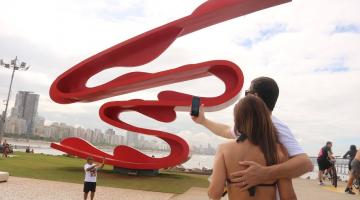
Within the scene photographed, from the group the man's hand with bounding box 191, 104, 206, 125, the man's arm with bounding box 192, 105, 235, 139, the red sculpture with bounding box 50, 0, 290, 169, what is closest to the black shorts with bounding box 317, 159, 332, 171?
the red sculpture with bounding box 50, 0, 290, 169

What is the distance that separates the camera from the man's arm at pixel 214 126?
271 cm

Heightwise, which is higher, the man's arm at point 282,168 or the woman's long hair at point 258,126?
the woman's long hair at point 258,126

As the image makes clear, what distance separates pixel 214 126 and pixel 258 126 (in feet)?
2.40

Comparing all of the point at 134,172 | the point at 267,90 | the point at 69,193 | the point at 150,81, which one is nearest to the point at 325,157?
the point at 150,81

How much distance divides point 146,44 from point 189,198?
17.7ft

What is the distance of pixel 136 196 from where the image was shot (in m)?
10.4

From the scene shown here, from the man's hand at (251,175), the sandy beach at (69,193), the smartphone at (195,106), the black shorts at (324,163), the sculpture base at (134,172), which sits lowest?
the sandy beach at (69,193)

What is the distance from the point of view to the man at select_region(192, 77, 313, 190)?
2.06 meters

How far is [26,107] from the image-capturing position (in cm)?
7244

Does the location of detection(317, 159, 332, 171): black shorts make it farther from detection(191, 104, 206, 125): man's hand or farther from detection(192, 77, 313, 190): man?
detection(192, 77, 313, 190): man

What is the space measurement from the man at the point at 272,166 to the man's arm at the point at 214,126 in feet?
1.55

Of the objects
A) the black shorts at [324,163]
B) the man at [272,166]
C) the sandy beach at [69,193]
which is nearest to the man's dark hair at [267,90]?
the man at [272,166]

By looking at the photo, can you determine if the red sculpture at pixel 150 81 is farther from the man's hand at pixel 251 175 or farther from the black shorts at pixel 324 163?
the man's hand at pixel 251 175

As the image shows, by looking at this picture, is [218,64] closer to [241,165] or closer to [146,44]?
[146,44]
